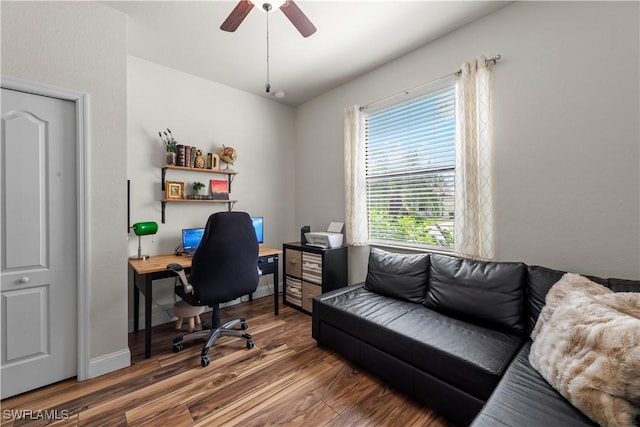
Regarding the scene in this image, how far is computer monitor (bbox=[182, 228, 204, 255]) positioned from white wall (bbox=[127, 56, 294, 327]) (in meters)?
0.21

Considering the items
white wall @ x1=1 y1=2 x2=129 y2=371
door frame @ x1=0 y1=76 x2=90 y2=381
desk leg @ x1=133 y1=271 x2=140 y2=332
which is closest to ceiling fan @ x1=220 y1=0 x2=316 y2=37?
white wall @ x1=1 y1=2 x2=129 y2=371

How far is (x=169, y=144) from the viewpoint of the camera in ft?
9.40

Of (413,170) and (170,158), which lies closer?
(413,170)

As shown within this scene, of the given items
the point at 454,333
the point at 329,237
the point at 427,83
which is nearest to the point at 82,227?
the point at 329,237

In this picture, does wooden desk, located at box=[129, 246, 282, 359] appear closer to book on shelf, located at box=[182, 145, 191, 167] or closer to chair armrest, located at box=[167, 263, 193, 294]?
chair armrest, located at box=[167, 263, 193, 294]

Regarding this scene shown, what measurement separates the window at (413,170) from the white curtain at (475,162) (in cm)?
16

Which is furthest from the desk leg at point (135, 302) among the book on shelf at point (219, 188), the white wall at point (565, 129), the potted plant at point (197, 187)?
the white wall at point (565, 129)

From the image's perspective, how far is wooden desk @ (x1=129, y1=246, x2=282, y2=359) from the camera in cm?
214

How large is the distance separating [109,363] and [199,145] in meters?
2.24

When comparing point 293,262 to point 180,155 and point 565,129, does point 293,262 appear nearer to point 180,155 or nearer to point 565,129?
point 180,155

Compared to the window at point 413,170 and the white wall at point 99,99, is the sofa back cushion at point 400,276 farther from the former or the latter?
the white wall at point 99,99

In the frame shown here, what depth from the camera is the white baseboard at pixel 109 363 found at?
1932mm

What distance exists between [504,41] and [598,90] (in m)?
0.75

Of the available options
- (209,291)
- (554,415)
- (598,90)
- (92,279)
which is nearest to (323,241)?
(209,291)
